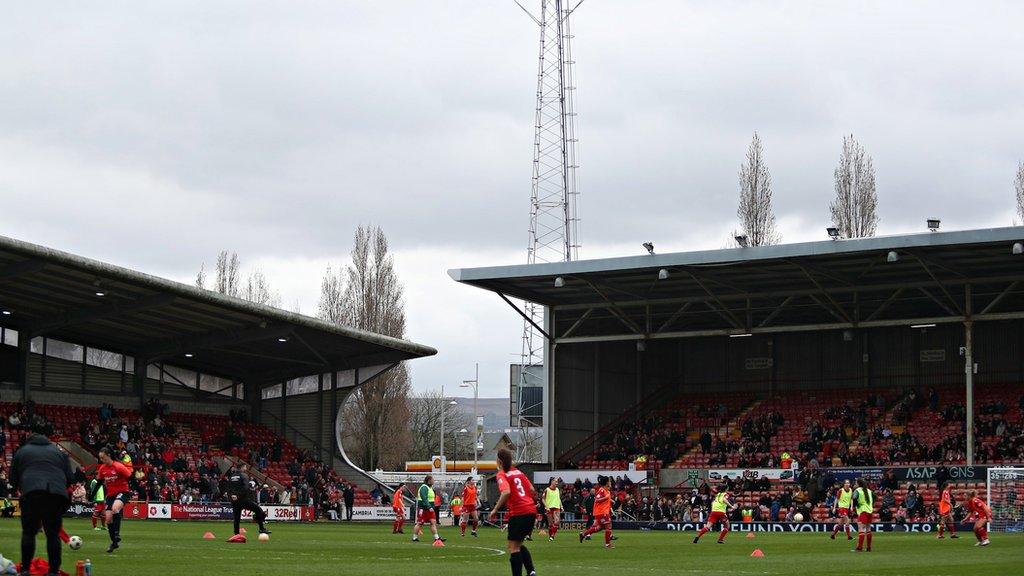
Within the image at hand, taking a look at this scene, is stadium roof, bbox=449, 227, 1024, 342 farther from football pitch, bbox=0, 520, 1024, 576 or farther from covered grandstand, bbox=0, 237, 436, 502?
football pitch, bbox=0, 520, 1024, 576

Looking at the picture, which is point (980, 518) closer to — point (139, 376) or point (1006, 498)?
point (1006, 498)

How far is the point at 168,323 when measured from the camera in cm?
5491

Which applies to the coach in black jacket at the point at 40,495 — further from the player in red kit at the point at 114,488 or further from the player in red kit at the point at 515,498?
the player in red kit at the point at 114,488

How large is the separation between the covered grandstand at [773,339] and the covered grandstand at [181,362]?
7595mm

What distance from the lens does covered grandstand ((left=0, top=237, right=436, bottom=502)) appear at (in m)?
49.3

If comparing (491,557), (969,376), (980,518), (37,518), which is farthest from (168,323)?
(37,518)

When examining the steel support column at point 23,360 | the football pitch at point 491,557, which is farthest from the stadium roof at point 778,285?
the steel support column at point 23,360

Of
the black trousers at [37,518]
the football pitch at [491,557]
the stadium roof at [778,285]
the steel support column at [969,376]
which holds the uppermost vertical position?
the stadium roof at [778,285]

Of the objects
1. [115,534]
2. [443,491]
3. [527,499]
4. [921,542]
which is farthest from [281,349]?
[527,499]

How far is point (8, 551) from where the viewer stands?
71.8 ft

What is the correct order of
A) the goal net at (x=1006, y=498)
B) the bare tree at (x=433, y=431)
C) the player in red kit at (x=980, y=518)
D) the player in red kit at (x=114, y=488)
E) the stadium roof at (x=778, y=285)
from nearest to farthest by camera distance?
the player in red kit at (x=114, y=488) → the player in red kit at (x=980, y=518) → the goal net at (x=1006, y=498) → the stadium roof at (x=778, y=285) → the bare tree at (x=433, y=431)

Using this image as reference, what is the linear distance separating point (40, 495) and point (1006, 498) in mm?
38982

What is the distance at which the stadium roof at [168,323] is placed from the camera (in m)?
46.3

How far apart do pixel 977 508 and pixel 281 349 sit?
35.1 meters
